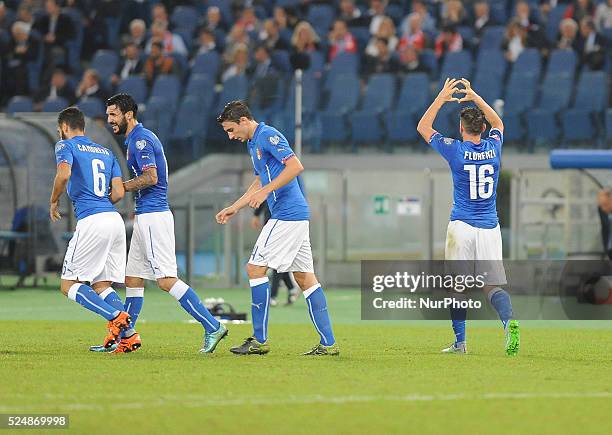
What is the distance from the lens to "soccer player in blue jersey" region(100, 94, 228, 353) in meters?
11.8

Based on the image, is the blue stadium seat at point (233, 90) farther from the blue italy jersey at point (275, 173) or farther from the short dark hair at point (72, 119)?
the blue italy jersey at point (275, 173)

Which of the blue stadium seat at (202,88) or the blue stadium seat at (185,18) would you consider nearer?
the blue stadium seat at (202,88)

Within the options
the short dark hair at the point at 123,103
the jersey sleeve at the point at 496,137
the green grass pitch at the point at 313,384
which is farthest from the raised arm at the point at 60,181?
the jersey sleeve at the point at 496,137

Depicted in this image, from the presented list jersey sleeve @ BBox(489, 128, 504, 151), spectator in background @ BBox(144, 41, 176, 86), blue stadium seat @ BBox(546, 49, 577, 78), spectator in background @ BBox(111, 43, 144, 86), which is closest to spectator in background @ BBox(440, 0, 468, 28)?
blue stadium seat @ BBox(546, 49, 577, 78)

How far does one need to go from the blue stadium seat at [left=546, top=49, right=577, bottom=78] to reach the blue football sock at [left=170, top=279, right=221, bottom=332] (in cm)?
1256

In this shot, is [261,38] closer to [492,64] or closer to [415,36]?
[415,36]

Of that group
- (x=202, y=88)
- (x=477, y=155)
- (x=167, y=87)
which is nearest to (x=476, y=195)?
(x=477, y=155)

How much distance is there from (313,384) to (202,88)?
15971 millimetres

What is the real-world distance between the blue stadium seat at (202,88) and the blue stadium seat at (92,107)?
1553mm

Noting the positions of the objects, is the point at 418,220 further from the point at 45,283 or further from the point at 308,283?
the point at 308,283

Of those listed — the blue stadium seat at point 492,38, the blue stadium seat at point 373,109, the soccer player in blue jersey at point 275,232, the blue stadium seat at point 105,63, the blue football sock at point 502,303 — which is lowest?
the blue football sock at point 502,303

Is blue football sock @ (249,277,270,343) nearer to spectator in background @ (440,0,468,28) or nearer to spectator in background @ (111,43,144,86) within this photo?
spectator in background @ (440,0,468,28)

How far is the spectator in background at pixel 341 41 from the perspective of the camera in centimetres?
2520

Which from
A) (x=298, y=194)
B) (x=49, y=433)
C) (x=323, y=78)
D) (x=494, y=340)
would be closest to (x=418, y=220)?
(x=323, y=78)
